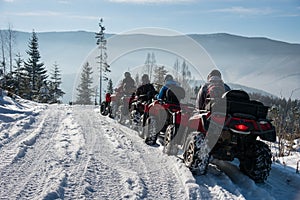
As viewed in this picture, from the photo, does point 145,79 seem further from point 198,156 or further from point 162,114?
point 198,156

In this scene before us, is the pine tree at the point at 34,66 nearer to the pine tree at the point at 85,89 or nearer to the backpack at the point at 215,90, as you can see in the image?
the pine tree at the point at 85,89

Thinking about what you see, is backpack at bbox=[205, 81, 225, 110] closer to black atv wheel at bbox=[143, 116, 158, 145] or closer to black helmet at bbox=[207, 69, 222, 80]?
black helmet at bbox=[207, 69, 222, 80]

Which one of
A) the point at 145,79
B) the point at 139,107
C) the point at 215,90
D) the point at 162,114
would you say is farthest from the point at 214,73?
the point at 145,79

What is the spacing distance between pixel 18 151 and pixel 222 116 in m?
4.18

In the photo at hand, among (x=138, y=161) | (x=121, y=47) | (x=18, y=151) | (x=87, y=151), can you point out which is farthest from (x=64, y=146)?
(x=121, y=47)

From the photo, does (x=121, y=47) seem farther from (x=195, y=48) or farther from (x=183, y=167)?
(x=183, y=167)

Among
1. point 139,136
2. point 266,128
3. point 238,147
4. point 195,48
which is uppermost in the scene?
point 195,48

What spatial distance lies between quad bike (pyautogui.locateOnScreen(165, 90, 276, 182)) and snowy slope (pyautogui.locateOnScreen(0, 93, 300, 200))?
34 cm

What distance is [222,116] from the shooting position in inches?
226

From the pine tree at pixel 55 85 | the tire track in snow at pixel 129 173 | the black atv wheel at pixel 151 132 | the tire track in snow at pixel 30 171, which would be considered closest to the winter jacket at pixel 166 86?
the black atv wheel at pixel 151 132

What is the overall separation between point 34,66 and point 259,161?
4611 cm

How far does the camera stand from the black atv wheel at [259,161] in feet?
19.2

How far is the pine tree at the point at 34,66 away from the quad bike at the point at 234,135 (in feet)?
143

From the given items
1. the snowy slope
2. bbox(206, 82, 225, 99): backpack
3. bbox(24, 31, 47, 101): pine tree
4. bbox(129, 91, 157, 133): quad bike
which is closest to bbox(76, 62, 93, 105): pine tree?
bbox(24, 31, 47, 101): pine tree
